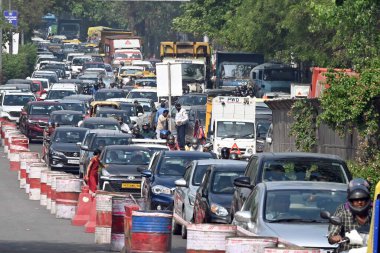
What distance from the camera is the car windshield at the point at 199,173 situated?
23270mm

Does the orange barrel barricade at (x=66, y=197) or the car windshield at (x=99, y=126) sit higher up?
the orange barrel barricade at (x=66, y=197)

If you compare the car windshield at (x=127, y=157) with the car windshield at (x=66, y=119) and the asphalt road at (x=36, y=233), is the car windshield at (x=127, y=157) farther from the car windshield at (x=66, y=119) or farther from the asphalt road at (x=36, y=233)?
the car windshield at (x=66, y=119)

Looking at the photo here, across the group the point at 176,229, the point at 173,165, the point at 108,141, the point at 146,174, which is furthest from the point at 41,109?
the point at 176,229

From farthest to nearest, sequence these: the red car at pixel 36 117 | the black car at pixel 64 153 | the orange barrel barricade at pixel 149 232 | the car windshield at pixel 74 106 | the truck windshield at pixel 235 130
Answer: the car windshield at pixel 74 106, the red car at pixel 36 117, the truck windshield at pixel 235 130, the black car at pixel 64 153, the orange barrel barricade at pixel 149 232

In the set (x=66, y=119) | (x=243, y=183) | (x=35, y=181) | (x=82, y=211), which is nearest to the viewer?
(x=243, y=183)

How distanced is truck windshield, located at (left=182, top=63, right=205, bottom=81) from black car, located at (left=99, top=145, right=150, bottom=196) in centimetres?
3896

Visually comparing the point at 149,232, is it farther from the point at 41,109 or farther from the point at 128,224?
the point at 41,109

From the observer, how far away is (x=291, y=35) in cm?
5538

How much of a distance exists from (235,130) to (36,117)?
11037mm

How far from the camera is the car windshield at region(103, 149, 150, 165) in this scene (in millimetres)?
30297

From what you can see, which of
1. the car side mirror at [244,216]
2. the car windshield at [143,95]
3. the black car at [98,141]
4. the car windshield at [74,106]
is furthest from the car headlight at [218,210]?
the car windshield at [143,95]

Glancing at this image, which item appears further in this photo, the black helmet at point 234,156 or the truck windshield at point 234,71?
the truck windshield at point 234,71

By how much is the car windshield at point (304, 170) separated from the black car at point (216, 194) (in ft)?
4.31

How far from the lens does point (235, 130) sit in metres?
40.1
